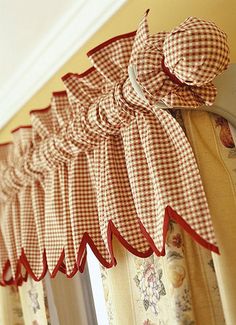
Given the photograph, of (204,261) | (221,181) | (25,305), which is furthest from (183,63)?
(25,305)

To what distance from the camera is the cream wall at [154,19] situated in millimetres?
911

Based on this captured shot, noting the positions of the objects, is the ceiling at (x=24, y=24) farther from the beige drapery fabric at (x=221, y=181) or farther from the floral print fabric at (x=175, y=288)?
the floral print fabric at (x=175, y=288)

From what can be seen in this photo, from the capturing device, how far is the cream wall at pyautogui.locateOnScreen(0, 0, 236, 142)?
0.91 metres

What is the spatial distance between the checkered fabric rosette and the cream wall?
15 centimetres

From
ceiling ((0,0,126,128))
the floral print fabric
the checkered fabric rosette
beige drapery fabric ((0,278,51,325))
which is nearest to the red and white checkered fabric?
the checkered fabric rosette

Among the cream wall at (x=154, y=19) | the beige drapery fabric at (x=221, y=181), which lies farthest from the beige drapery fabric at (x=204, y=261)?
the cream wall at (x=154, y=19)

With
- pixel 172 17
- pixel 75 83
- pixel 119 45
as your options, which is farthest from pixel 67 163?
pixel 172 17

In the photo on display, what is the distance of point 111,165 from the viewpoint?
98 centimetres

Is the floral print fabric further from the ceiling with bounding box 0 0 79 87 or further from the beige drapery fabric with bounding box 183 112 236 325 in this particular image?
the ceiling with bounding box 0 0 79 87

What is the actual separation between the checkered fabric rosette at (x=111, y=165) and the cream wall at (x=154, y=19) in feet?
Result: 0.49

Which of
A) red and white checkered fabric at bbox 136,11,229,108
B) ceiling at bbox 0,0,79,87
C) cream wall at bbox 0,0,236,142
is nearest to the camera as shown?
red and white checkered fabric at bbox 136,11,229,108

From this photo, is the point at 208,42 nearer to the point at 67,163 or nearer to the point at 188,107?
the point at 188,107

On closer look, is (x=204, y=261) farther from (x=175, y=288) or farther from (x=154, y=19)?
(x=154, y=19)

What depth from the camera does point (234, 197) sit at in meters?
0.81
